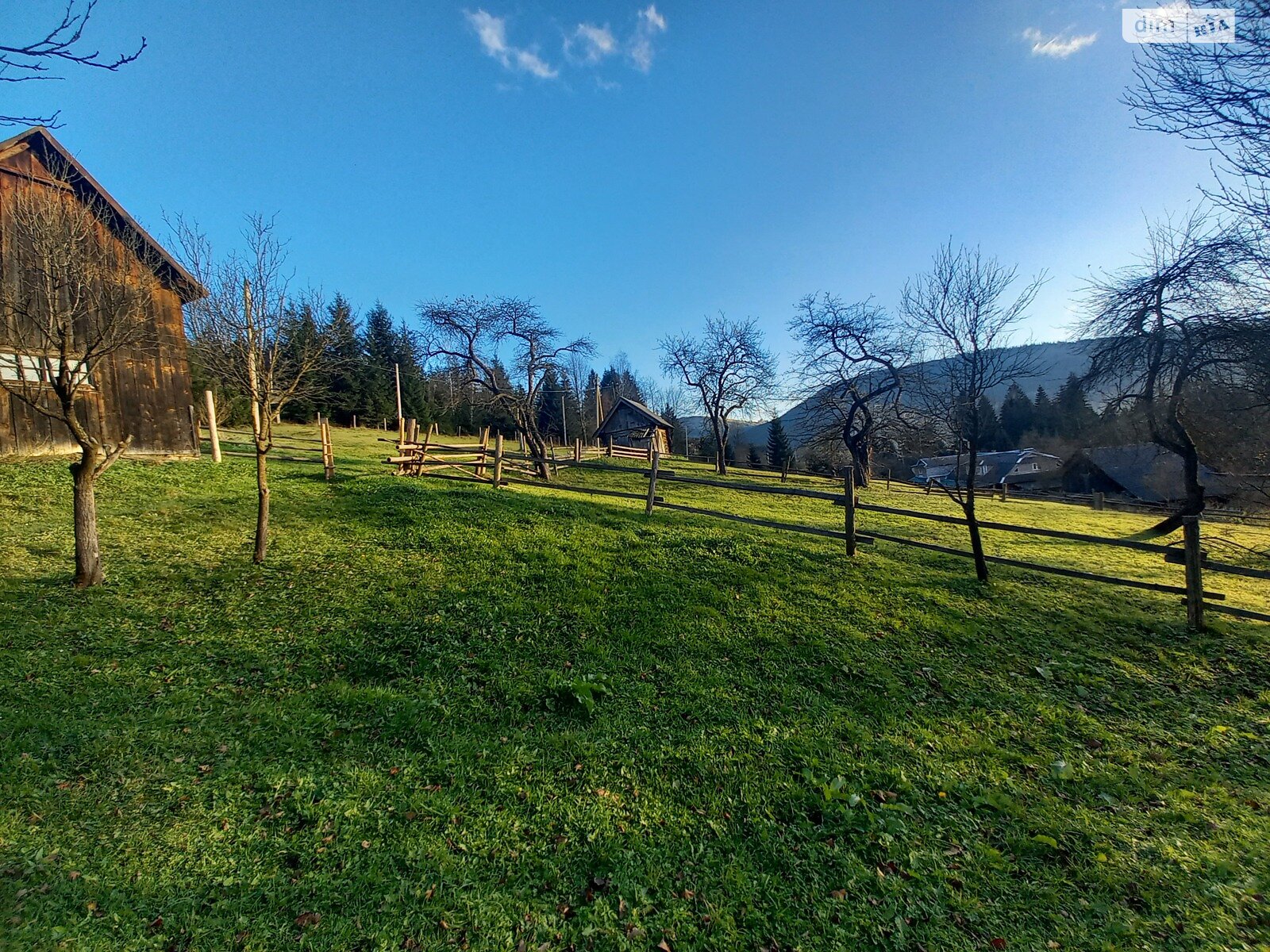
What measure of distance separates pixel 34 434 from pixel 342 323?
927cm

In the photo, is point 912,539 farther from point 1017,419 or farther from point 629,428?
point 1017,419

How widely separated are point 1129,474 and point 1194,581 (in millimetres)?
38373

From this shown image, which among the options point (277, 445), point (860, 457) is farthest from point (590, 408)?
point (277, 445)

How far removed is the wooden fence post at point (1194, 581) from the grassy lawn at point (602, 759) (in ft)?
0.78

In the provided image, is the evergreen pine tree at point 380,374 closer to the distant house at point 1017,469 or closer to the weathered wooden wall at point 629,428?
the weathered wooden wall at point 629,428

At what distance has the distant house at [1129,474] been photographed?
28.8 metres

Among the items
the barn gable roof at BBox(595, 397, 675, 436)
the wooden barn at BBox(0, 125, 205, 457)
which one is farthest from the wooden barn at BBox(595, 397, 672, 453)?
the wooden barn at BBox(0, 125, 205, 457)

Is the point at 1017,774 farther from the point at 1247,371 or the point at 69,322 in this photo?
the point at 1247,371

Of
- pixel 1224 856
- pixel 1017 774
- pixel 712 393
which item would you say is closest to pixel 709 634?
pixel 1017 774

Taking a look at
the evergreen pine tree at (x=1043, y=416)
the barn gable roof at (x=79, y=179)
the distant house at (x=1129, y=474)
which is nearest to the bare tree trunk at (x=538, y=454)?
the barn gable roof at (x=79, y=179)

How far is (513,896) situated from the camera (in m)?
2.87

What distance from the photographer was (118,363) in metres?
12.4

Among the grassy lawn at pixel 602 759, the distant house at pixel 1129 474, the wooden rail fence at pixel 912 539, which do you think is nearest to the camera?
the grassy lawn at pixel 602 759

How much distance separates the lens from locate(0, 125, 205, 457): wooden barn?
10.0 meters
